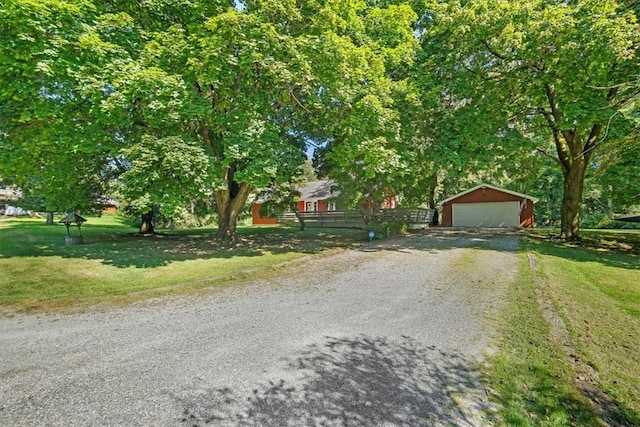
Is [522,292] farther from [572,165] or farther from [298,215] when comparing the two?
[298,215]

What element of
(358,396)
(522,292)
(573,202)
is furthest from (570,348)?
(573,202)

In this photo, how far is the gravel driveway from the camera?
9.07 feet

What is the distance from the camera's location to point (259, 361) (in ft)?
11.9

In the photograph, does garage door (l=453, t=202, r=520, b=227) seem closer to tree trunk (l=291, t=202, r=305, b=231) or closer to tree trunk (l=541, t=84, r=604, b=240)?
tree trunk (l=541, t=84, r=604, b=240)

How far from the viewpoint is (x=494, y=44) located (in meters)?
12.3

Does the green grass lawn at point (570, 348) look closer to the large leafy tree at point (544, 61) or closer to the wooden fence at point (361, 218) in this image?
the large leafy tree at point (544, 61)

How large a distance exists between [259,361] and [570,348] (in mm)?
3948

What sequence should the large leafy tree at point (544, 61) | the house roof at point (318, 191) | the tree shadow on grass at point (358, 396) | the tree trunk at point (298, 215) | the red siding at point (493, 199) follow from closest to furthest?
the tree shadow on grass at point (358, 396), the large leafy tree at point (544, 61), the tree trunk at point (298, 215), the red siding at point (493, 199), the house roof at point (318, 191)

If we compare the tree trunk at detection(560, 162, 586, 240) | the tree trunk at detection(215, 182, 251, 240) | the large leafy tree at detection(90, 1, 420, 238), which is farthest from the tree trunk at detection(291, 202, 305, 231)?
the tree trunk at detection(560, 162, 586, 240)

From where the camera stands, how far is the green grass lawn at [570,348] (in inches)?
113

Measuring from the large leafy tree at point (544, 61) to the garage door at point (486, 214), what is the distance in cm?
1068

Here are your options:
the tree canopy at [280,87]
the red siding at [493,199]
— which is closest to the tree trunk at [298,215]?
the tree canopy at [280,87]

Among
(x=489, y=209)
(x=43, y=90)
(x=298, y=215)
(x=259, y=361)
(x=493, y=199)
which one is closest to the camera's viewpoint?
(x=259, y=361)

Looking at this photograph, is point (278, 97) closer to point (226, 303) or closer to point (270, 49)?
point (270, 49)
